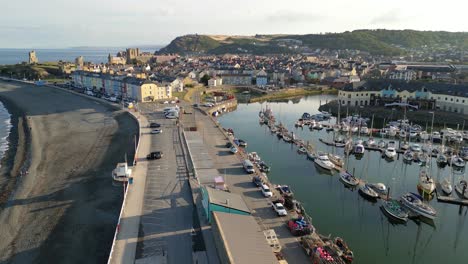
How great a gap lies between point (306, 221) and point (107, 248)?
6542mm

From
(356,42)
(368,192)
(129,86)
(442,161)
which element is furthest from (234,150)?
(356,42)

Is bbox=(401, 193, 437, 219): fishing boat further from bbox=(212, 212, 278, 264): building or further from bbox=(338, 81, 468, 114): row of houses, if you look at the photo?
bbox=(338, 81, 468, 114): row of houses

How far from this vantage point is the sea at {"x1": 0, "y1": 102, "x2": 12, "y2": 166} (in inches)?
896

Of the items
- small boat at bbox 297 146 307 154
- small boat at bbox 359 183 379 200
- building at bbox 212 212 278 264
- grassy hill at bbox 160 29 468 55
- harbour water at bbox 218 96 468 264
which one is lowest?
harbour water at bbox 218 96 468 264

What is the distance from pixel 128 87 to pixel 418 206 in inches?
1170

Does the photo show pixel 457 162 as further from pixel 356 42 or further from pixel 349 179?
pixel 356 42

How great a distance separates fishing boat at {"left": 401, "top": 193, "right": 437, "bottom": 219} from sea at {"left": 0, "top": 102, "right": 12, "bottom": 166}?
21.4 meters

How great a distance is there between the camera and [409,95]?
115 ft

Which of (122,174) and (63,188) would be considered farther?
(63,188)

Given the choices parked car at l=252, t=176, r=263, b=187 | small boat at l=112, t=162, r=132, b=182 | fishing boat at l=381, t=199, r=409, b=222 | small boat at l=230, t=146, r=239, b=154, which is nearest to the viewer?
fishing boat at l=381, t=199, r=409, b=222

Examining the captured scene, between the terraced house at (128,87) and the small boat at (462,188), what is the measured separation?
2683 cm

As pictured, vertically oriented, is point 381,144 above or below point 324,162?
above

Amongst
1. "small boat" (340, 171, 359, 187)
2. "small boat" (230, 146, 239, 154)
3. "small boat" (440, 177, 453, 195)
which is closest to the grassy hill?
"small boat" (230, 146, 239, 154)

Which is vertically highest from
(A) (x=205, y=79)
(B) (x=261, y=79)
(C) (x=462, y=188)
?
(B) (x=261, y=79)
